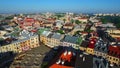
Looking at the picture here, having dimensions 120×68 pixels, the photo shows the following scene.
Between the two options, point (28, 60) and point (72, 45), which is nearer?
point (28, 60)

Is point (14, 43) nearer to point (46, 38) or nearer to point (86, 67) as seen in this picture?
point (46, 38)

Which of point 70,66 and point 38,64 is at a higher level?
point 70,66

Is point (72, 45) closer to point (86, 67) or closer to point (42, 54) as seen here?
point (42, 54)

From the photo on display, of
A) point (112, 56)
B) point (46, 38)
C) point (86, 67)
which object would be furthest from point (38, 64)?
point (46, 38)

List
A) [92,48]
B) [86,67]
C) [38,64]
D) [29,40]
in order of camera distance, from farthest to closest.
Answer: [29,40]
[92,48]
[38,64]
[86,67]

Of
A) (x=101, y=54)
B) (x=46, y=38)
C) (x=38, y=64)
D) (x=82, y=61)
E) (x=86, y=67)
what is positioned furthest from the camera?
(x=46, y=38)

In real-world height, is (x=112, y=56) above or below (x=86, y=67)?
below

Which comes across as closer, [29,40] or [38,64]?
[38,64]

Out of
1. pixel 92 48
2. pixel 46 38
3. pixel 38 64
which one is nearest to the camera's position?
pixel 38 64

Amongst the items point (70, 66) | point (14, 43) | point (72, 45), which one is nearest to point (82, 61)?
point (70, 66)
